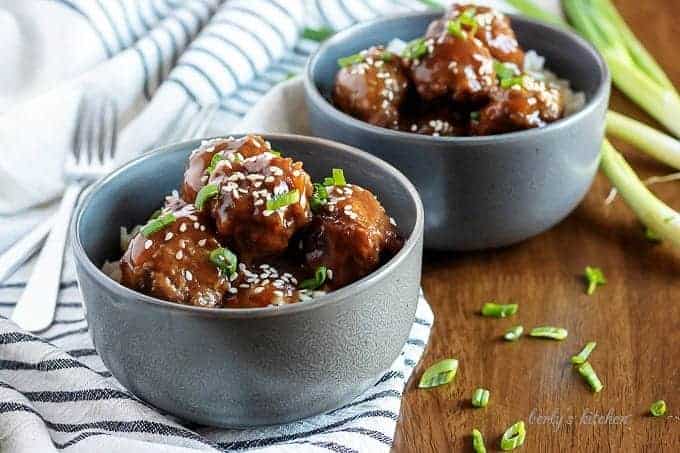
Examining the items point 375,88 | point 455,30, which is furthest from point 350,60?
point 455,30

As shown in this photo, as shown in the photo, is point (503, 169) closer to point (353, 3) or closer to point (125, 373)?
point (125, 373)

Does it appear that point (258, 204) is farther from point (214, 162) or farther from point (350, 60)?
point (350, 60)

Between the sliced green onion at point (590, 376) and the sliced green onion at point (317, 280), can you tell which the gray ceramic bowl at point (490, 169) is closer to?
the sliced green onion at point (590, 376)

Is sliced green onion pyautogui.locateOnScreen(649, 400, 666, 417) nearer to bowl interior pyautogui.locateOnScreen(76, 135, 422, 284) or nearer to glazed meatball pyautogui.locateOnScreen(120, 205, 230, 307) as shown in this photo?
bowl interior pyautogui.locateOnScreen(76, 135, 422, 284)

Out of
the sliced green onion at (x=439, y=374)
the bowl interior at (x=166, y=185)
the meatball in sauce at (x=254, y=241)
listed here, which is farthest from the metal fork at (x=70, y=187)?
the sliced green onion at (x=439, y=374)

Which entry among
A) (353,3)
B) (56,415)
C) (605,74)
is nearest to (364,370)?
(56,415)
